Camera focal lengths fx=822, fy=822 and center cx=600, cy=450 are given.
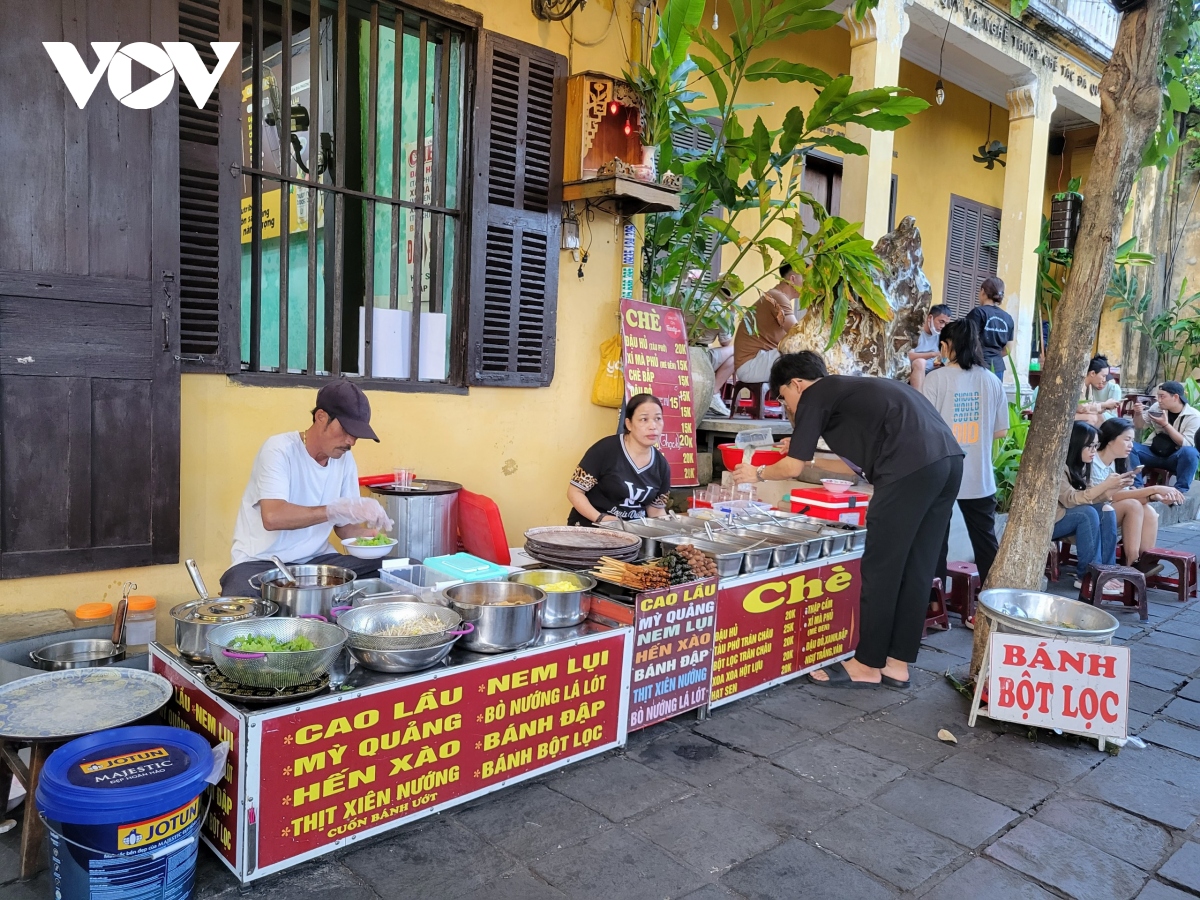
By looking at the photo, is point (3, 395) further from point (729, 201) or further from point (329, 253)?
point (729, 201)

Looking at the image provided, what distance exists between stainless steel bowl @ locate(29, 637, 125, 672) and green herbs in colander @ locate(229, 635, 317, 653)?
0.93 meters

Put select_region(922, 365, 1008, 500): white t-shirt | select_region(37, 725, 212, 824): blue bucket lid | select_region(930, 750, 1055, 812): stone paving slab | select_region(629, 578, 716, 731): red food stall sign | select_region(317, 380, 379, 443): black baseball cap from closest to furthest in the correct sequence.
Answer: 1. select_region(37, 725, 212, 824): blue bucket lid
2. select_region(930, 750, 1055, 812): stone paving slab
3. select_region(629, 578, 716, 731): red food stall sign
4. select_region(317, 380, 379, 443): black baseball cap
5. select_region(922, 365, 1008, 500): white t-shirt

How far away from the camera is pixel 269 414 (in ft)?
14.2

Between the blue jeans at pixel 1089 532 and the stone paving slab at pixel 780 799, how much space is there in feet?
14.1

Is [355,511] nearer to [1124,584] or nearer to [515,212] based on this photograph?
[515,212]

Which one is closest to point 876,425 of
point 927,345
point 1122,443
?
point 1122,443

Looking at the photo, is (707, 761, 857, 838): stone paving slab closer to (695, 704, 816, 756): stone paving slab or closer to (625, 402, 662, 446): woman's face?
(695, 704, 816, 756): stone paving slab

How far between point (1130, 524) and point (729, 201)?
435 centimetres

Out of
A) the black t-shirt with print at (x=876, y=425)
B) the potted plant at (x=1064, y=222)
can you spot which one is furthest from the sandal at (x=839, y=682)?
the potted plant at (x=1064, y=222)

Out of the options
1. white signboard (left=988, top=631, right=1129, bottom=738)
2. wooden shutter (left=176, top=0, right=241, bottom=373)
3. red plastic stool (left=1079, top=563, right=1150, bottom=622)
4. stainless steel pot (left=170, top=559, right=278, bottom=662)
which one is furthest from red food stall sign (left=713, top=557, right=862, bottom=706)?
wooden shutter (left=176, top=0, right=241, bottom=373)

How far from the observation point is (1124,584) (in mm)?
6363

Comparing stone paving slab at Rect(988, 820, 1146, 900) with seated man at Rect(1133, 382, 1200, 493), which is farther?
seated man at Rect(1133, 382, 1200, 493)

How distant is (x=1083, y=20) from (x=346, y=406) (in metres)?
10.8

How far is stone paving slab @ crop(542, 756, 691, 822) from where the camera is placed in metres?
3.00
